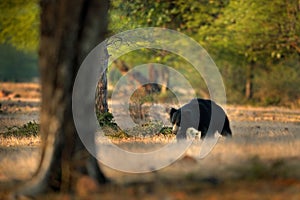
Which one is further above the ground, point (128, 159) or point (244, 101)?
point (128, 159)

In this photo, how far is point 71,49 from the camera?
8.15m

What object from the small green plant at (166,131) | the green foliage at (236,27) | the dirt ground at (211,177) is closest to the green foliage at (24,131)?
the small green plant at (166,131)

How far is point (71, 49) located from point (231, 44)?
27.0 meters

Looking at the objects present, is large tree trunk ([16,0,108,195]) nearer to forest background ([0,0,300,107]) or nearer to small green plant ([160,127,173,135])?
small green plant ([160,127,173,135])

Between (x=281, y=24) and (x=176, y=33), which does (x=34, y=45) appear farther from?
(x=281, y=24)

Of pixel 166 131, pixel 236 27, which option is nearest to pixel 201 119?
pixel 166 131

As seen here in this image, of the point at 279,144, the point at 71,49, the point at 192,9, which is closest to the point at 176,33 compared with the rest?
the point at 192,9

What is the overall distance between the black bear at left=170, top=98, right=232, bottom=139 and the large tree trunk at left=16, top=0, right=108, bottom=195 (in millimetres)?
7366

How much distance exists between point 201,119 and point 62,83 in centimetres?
825

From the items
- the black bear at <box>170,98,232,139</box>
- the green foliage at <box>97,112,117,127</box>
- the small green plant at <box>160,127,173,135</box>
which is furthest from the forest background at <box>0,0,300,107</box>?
the black bear at <box>170,98,232,139</box>

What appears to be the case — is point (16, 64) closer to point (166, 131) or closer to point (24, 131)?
point (24, 131)

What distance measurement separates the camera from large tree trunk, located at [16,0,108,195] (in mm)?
8055

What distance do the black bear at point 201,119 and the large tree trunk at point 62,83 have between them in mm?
7366

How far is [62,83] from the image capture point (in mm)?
8133
